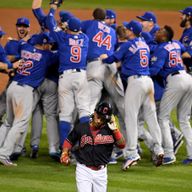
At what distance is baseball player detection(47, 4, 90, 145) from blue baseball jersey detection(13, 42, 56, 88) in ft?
0.86

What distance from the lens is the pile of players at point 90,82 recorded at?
39.4 feet

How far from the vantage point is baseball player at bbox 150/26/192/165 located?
1233 cm

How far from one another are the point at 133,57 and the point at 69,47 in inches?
36.8

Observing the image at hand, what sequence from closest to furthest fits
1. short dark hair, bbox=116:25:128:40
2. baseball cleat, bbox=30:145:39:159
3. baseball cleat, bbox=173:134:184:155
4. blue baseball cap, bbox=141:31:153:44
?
short dark hair, bbox=116:25:128:40, baseball cleat, bbox=30:145:39:159, blue baseball cap, bbox=141:31:153:44, baseball cleat, bbox=173:134:184:155

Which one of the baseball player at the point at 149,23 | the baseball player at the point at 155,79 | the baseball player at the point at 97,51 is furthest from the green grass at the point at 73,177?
the baseball player at the point at 149,23

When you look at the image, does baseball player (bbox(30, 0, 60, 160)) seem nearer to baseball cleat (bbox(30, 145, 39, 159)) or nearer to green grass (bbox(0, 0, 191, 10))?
baseball cleat (bbox(30, 145, 39, 159))

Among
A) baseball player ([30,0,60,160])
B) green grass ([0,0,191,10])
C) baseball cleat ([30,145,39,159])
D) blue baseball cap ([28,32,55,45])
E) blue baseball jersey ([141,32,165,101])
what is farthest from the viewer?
green grass ([0,0,191,10])

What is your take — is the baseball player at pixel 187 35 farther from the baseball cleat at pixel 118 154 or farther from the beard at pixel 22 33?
the beard at pixel 22 33

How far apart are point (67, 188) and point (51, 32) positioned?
8.23 feet

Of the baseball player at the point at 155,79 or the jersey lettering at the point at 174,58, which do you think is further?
the baseball player at the point at 155,79

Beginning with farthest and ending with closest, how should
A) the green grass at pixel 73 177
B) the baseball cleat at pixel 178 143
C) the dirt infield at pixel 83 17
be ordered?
the dirt infield at pixel 83 17
the baseball cleat at pixel 178 143
the green grass at pixel 73 177

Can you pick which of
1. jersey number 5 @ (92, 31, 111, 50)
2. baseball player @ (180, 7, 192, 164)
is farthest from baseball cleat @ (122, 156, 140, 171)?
baseball player @ (180, 7, 192, 164)

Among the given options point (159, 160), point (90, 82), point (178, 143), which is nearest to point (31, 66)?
point (90, 82)

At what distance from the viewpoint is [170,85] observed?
12.4 metres
